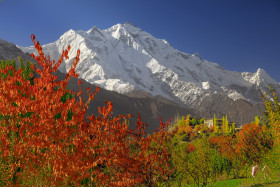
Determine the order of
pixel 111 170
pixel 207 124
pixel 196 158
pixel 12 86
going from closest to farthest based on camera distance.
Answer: pixel 12 86 → pixel 111 170 → pixel 196 158 → pixel 207 124

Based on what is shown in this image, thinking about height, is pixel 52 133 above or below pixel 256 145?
above

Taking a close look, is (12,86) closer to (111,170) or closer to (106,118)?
(106,118)

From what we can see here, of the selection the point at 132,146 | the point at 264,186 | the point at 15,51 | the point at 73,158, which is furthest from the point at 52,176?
the point at 15,51

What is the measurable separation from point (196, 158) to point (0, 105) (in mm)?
10185

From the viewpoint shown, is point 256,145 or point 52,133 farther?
point 256,145

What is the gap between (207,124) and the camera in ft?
263

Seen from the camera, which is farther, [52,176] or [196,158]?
[196,158]

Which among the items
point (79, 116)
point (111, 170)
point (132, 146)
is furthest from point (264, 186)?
point (79, 116)

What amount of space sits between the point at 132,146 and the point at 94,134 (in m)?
3.95

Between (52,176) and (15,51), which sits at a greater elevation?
(15,51)


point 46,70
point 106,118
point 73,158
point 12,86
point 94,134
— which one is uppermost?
point 46,70

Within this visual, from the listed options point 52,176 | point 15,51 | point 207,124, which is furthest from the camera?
point 15,51

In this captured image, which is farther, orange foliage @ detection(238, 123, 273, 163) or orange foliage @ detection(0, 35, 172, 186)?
orange foliage @ detection(238, 123, 273, 163)

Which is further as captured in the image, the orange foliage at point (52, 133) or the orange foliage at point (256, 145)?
the orange foliage at point (256, 145)
